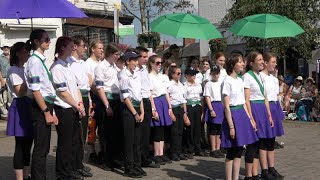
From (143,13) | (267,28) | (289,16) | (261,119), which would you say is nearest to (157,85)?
(261,119)

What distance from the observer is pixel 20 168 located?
248 inches

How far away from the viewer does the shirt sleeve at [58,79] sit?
6385 mm

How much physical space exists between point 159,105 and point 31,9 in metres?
2.99

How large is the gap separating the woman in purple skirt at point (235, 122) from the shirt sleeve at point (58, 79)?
2.15 metres

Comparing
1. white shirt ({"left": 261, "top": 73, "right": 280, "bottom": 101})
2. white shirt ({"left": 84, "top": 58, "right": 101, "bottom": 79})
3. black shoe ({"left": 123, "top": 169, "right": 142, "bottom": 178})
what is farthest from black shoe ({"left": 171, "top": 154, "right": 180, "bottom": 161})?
white shirt ({"left": 261, "top": 73, "right": 280, "bottom": 101})

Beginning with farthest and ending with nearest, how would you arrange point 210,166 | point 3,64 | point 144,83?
point 3,64, point 210,166, point 144,83

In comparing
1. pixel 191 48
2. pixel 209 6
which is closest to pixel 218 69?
pixel 209 6

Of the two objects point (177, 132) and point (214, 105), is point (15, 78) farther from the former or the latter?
point (214, 105)

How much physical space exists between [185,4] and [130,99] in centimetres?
2085

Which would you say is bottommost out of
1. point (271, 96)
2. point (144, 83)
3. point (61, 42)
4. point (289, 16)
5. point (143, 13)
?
point (271, 96)

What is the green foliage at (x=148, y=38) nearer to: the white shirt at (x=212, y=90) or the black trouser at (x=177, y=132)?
the white shirt at (x=212, y=90)

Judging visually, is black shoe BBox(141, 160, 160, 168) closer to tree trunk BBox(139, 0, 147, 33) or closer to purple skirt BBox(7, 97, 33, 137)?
purple skirt BBox(7, 97, 33, 137)

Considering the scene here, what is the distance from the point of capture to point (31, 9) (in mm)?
6305

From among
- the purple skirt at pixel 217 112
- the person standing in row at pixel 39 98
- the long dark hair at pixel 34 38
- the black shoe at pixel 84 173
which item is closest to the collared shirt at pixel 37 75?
the person standing in row at pixel 39 98
